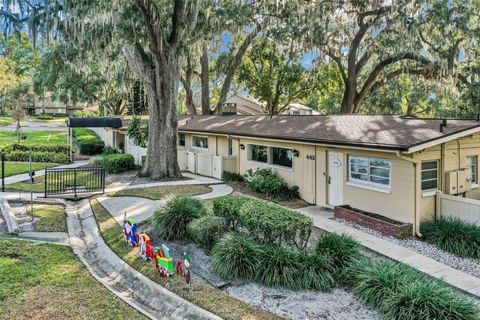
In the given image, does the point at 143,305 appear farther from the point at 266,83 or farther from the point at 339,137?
the point at 266,83

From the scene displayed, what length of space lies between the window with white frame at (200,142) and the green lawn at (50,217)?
8695mm

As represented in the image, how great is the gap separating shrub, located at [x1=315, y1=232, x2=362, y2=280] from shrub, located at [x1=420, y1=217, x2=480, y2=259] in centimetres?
278

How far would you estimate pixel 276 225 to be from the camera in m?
7.42

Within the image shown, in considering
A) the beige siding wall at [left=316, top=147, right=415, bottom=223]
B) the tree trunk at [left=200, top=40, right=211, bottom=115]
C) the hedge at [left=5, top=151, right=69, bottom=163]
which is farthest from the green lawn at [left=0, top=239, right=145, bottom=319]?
the tree trunk at [left=200, top=40, right=211, bottom=115]

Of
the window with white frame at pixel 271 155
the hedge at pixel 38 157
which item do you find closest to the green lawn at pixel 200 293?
the window with white frame at pixel 271 155

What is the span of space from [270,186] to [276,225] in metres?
6.44

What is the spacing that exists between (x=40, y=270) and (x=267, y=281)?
4.26m

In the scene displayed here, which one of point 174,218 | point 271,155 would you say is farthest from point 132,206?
point 271,155

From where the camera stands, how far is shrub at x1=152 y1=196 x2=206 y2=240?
9.02 m

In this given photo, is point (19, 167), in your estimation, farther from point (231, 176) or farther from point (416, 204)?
point (416, 204)

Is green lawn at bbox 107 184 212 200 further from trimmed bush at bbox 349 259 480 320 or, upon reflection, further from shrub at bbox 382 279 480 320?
shrub at bbox 382 279 480 320

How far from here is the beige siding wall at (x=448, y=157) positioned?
33.4 ft

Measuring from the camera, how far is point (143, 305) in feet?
20.8

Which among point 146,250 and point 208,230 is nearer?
point 146,250
